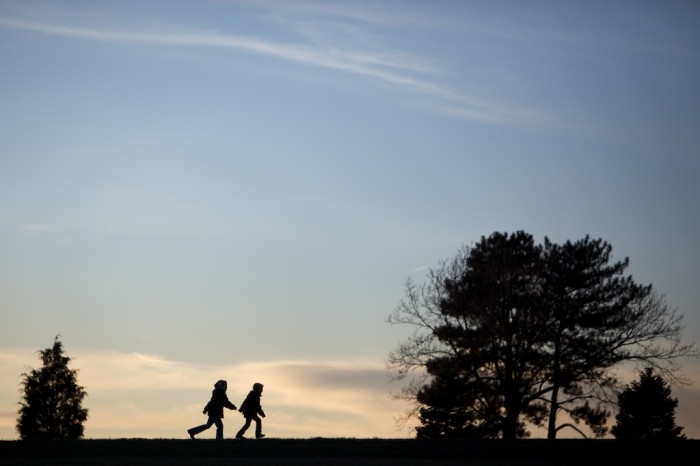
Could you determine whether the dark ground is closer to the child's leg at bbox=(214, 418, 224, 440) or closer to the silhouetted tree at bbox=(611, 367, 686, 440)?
the child's leg at bbox=(214, 418, 224, 440)

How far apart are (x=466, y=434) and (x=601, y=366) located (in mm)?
8064

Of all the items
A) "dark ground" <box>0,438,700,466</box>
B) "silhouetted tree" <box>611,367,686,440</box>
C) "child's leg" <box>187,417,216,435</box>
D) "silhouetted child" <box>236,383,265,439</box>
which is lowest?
"dark ground" <box>0,438,700,466</box>

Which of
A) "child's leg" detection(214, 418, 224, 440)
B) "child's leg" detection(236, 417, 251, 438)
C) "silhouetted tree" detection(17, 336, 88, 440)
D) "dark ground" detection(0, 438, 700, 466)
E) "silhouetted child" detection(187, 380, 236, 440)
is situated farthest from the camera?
"silhouetted tree" detection(17, 336, 88, 440)

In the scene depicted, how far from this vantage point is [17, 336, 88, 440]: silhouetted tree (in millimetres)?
66312

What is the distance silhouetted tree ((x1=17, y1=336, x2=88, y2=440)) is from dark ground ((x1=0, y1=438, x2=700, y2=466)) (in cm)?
3452

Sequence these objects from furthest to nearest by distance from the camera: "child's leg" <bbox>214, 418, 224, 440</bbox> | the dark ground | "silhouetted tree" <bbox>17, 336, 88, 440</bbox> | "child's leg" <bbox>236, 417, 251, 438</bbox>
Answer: "silhouetted tree" <bbox>17, 336, 88, 440</bbox>
"child's leg" <bbox>236, 417, 251, 438</bbox>
"child's leg" <bbox>214, 418, 224, 440</bbox>
the dark ground

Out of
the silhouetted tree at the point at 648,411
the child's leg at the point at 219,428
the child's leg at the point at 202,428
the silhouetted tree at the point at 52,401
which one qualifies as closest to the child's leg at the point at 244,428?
the child's leg at the point at 219,428

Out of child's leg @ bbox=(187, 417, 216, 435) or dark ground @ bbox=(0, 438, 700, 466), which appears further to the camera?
child's leg @ bbox=(187, 417, 216, 435)

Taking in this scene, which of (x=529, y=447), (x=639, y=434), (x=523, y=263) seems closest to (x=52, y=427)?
(x=523, y=263)

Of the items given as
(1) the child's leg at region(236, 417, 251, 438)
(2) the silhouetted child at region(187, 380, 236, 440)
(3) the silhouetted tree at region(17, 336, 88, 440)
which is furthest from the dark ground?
(3) the silhouetted tree at region(17, 336, 88, 440)

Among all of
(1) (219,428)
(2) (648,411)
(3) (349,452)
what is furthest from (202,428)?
(2) (648,411)

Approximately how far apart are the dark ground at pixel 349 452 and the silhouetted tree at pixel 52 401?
34520 mm

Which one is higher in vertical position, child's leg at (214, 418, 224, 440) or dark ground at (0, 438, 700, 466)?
child's leg at (214, 418, 224, 440)

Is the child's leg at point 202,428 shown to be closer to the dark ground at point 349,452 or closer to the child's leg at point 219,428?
the child's leg at point 219,428
